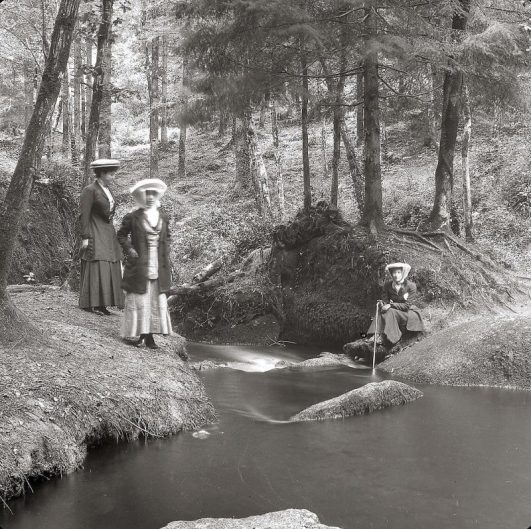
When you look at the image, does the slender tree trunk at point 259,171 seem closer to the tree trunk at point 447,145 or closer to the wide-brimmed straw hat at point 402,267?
the tree trunk at point 447,145

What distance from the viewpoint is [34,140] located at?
630 cm

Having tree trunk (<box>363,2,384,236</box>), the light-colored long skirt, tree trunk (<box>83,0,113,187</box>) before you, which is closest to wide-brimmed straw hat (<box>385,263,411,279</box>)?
tree trunk (<box>363,2,384,236</box>)

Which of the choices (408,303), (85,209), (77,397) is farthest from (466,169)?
(77,397)

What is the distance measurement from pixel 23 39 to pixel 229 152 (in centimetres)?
1083

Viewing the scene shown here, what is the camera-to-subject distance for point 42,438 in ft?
17.4

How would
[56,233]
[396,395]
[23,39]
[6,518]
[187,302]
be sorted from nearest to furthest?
1. [6,518]
2. [396,395]
3. [187,302]
4. [56,233]
5. [23,39]

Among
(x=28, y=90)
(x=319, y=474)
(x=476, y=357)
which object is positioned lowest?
(x=319, y=474)

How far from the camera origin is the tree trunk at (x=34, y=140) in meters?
6.27

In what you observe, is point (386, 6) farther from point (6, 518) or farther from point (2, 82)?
point (2, 82)

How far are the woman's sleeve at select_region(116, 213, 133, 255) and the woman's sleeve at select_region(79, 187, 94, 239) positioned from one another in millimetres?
965

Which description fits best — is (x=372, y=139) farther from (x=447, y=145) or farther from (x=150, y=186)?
(x=150, y=186)

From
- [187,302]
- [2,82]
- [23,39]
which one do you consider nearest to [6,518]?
[187,302]

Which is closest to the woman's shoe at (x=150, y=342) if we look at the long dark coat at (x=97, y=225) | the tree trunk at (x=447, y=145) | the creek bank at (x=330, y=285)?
the long dark coat at (x=97, y=225)

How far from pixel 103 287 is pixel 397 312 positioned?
18.7 feet
